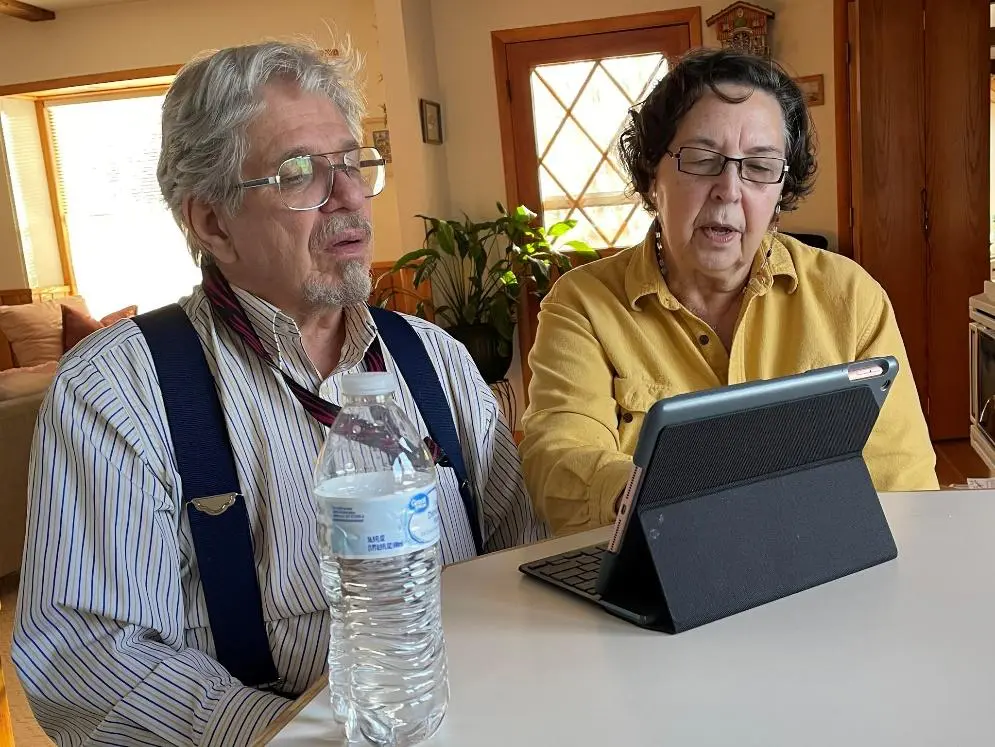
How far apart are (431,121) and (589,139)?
2.85 ft

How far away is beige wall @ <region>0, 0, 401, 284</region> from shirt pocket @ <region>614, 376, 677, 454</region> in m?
4.03

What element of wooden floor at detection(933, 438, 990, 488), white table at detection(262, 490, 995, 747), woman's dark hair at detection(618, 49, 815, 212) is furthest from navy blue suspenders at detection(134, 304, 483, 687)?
wooden floor at detection(933, 438, 990, 488)

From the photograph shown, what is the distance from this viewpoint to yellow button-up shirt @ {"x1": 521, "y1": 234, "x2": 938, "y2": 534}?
1395 millimetres

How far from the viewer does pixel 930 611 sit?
32.6 inches

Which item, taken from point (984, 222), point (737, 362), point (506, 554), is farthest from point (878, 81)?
point (506, 554)

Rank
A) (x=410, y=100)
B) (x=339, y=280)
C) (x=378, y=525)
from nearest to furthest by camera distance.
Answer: (x=378, y=525), (x=339, y=280), (x=410, y=100)

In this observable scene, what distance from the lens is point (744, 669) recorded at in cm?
74

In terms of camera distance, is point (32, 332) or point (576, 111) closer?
point (576, 111)

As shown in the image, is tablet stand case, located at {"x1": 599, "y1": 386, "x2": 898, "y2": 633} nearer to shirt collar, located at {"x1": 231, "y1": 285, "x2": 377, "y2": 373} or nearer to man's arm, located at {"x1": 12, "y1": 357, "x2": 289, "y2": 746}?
man's arm, located at {"x1": 12, "y1": 357, "x2": 289, "y2": 746}

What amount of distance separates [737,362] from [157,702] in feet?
3.20

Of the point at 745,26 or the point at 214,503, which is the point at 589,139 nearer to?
the point at 745,26

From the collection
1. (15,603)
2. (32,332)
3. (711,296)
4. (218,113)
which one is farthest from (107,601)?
(32,332)

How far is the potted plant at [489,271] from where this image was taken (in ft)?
15.5

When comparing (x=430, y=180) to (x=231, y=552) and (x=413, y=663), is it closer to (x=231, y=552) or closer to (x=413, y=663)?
(x=231, y=552)
